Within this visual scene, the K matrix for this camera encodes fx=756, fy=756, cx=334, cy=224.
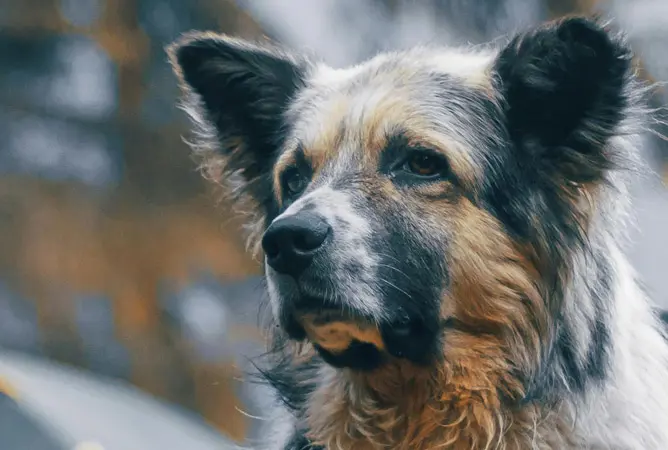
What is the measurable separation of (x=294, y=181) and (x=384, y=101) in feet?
1.08

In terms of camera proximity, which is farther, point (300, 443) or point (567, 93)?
point (300, 443)

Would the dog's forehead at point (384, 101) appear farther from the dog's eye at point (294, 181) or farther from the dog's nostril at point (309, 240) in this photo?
the dog's nostril at point (309, 240)

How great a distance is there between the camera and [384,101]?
6.39 feet

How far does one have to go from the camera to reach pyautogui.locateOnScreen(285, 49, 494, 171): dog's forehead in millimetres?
1899

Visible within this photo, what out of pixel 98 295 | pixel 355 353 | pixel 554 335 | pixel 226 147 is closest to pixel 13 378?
pixel 98 295

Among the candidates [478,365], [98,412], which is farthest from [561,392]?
[98,412]

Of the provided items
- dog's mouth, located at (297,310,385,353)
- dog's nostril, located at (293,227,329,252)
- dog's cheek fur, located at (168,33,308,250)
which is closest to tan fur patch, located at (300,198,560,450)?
dog's mouth, located at (297,310,385,353)

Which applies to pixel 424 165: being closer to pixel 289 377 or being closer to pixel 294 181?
pixel 294 181

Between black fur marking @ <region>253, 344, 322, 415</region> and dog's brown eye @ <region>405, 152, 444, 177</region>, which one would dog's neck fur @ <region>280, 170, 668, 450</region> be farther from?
dog's brown eye @ <region>405, 152, 444, 177</region>

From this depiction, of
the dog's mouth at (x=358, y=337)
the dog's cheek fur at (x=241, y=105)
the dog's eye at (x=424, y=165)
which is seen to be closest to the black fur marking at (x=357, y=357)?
the dog's mouth at (x=358, y=337)

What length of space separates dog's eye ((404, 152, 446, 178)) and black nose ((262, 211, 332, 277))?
32 centimetres

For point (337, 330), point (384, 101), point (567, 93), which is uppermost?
point (567, 93)

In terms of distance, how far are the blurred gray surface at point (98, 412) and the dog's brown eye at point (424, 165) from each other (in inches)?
→ 67.1

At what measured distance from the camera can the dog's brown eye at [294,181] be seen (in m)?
2.01
